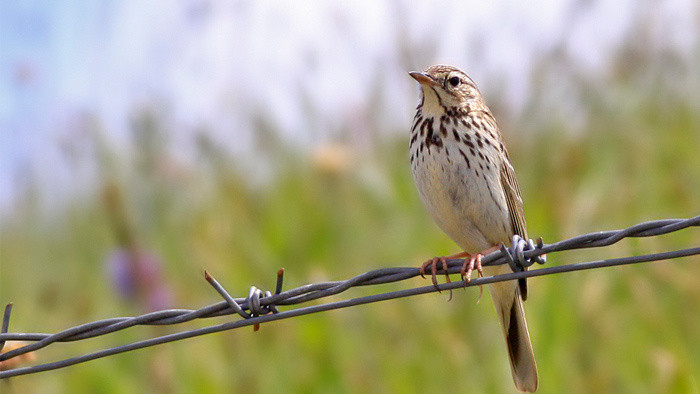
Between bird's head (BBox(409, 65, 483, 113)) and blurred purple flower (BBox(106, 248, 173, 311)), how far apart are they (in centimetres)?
269

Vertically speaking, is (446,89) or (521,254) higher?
(446,89)

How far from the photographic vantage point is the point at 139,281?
285 inches

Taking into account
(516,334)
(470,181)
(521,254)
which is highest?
(470,181)

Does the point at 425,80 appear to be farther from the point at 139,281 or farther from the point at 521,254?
the point at 139,281

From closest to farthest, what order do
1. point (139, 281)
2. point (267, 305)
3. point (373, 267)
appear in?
1. point (267, 305)
2. point (139, 281)
3. point (373, 267)

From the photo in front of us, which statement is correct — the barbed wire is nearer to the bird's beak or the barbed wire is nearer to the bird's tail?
the bird's tail

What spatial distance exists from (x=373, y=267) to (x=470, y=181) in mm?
2810

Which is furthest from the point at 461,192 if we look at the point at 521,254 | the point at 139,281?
the point at 139,281

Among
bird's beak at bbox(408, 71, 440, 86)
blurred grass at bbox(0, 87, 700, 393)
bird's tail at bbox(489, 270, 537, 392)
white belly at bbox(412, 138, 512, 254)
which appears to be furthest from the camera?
blurred grass at bbox(0, 87, 700, 393)

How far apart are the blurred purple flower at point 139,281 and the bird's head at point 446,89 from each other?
2690mm

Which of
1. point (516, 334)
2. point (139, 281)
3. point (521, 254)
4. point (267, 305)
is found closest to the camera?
point (521, 254)

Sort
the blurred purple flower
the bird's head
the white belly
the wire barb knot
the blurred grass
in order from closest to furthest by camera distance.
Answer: the wire barb knot < the white belly < the bird's head < the blurred grass < the blurred purple flower

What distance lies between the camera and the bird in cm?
493

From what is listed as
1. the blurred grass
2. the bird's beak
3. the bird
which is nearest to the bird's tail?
the bird
